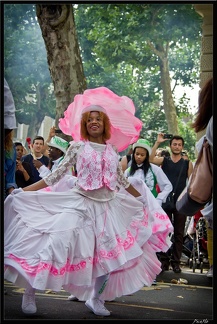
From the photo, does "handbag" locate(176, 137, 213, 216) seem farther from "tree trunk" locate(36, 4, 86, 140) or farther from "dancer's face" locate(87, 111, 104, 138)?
"tree trunk" locate(36, 4, 86, 140)

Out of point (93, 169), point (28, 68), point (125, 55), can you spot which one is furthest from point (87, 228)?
point (125, 55)

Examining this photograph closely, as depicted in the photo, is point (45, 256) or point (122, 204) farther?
point (122, 204)

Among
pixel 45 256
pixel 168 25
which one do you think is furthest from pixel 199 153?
pixel 168 25

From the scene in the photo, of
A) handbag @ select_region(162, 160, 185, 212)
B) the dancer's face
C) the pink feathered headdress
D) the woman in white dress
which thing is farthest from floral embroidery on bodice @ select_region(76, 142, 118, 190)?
handbag @ select_region(162, 160, 185, 212)

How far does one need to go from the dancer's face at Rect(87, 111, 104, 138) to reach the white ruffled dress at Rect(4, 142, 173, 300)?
12 centimetres

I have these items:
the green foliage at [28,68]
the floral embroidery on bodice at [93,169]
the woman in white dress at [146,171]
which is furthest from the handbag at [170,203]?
the floral embroidery on bodice at [93,169]

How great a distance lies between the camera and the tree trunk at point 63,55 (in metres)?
14.8

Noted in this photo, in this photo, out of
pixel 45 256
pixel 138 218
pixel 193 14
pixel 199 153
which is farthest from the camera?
pixel 193 14

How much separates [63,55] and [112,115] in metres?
6.61

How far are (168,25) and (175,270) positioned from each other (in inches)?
510

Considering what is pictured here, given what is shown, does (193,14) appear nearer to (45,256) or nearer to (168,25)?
(168,25)

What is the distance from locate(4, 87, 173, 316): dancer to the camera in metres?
7.48

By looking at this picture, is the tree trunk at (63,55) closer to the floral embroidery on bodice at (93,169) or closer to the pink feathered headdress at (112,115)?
the pink feathered headdress at (112,115)

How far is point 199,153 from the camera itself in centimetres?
611
